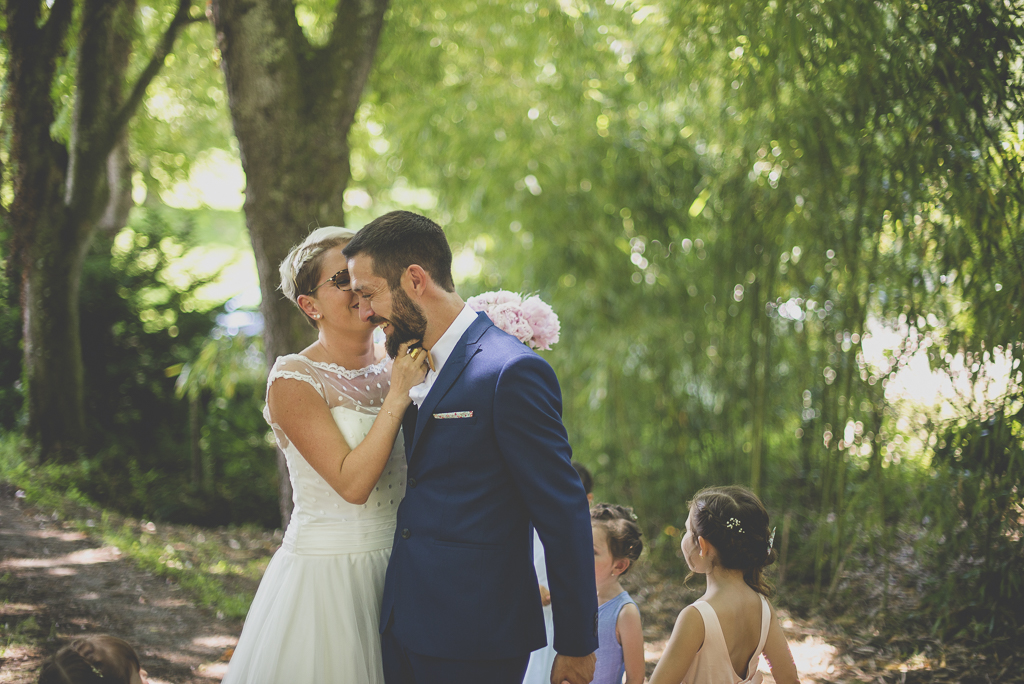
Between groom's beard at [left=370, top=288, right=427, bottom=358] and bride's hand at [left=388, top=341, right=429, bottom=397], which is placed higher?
groom's beard at [left=370, top=288, right=427, bottom=358]

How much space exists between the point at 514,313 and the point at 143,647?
7.79 ft

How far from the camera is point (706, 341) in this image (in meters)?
4.29

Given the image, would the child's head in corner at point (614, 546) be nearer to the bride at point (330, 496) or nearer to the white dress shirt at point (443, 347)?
the bride at point (330, 496)

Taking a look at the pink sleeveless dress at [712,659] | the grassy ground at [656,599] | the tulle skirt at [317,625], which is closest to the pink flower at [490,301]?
the tulle skirt at [317,625]

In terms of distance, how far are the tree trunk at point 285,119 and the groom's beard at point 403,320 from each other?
145 cm

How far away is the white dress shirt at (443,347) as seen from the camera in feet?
5.45

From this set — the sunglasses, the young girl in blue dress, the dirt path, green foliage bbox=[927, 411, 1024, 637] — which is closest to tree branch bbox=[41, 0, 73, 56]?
the dirt path

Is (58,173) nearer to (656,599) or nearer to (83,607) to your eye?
(83,607)

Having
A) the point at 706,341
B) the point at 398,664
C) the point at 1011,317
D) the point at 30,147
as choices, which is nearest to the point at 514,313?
the point at 398,664

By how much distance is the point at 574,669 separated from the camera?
1.48m

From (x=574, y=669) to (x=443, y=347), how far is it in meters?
0.77

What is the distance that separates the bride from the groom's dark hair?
0.20m

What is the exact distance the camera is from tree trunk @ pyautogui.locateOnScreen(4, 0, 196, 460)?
13.0ft

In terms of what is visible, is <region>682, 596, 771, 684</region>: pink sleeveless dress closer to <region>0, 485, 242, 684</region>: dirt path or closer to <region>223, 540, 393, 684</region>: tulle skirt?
<region>223, 540, 393, 684</region>: tulle skirt
